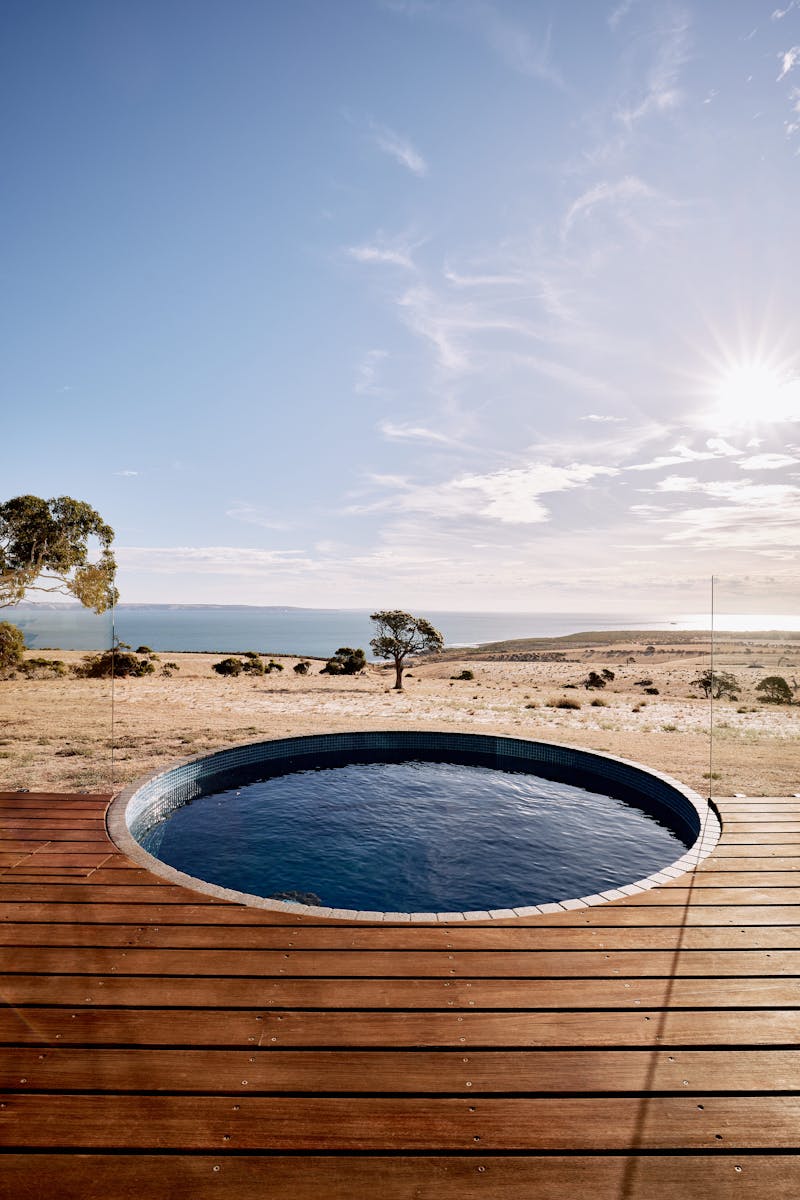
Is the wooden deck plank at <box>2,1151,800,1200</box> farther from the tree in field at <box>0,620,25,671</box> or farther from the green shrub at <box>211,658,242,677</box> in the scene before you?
the green shrub at <box>211,658,242,677</box>

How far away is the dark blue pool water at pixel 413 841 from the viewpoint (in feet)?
21.6

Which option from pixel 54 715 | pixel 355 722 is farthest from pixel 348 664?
pixel 54 715

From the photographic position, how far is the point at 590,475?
30.1 meters

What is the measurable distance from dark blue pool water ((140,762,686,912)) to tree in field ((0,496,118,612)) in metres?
13.6

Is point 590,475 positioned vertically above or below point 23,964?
above

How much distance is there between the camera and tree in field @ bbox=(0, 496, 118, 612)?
1988 centimetres

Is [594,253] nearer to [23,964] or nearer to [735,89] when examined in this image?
[735,89]

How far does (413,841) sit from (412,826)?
1.90 ft

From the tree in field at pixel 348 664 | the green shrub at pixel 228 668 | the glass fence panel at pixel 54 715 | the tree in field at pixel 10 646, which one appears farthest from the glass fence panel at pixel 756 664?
the green shrub at pixel 228 668

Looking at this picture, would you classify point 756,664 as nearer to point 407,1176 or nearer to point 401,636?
point 407,1176

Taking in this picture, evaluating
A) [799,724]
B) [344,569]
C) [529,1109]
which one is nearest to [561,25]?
[529,1109]

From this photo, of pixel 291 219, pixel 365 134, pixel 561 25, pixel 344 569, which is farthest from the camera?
pixel 344 569

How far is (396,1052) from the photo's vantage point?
2969 millimetres

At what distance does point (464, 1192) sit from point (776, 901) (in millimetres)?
3864
